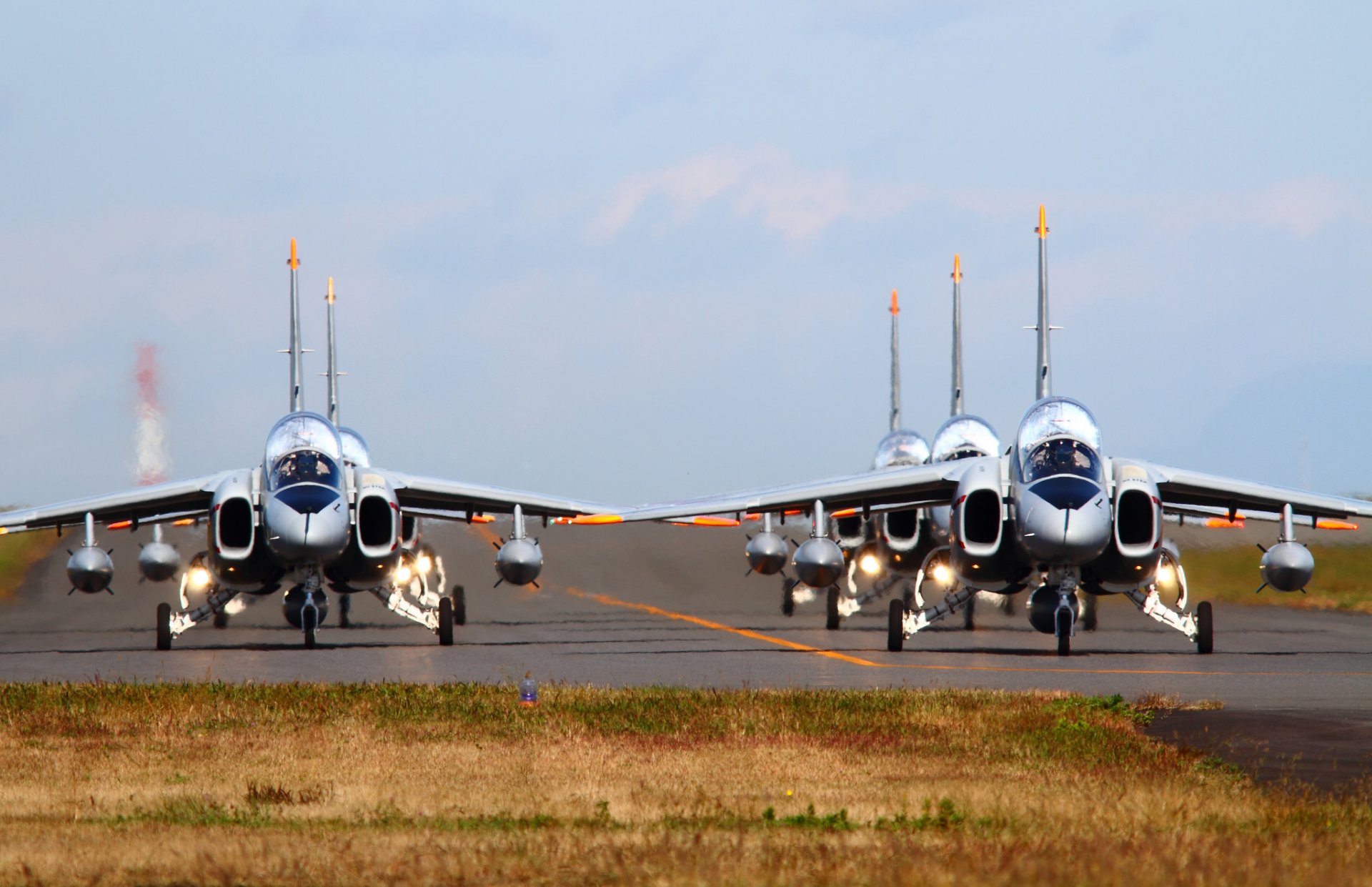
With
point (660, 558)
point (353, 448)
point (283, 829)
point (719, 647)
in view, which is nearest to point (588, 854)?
point (283, 829)

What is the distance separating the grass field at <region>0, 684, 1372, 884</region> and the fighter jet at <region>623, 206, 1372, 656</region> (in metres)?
6.26

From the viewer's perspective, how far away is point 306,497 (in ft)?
77.2

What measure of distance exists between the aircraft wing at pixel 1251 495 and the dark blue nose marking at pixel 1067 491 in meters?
2.15

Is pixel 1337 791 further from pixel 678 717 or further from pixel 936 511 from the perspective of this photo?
pixel 936 511

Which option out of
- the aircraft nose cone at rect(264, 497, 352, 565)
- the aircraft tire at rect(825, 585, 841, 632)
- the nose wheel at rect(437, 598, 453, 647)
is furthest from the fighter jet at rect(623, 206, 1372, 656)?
the aircraft tire at rect(825, 585, 841, 632)

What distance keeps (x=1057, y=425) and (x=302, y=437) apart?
9942 mm

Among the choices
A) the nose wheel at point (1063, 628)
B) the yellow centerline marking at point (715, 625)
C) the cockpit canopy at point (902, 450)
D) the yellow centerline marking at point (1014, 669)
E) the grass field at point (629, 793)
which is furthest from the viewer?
the cockpit canopy at point (902, 450)

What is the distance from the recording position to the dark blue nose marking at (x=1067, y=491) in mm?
21594

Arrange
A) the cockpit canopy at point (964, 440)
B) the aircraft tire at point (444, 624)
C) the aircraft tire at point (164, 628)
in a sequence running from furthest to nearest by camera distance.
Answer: the cockpit canopy at point (964, 440) < the aircraft tire at point (444, 624) < the aircraft tire at point (164, 628)

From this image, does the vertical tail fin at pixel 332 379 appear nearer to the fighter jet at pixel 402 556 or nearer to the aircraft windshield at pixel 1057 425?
the fighter jet at pixel 402 556

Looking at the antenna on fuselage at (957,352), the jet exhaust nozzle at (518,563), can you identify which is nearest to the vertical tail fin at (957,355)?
the antenna on fuselage at (957,352)

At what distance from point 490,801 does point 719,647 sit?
15056 mm

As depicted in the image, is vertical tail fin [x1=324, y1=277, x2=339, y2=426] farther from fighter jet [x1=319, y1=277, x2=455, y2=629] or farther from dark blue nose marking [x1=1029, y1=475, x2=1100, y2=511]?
dark blue nose marking [x1=1029, y1=475, x2=1100, y2=511]

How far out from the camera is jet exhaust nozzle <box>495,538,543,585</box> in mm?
25219
